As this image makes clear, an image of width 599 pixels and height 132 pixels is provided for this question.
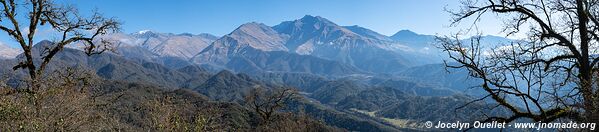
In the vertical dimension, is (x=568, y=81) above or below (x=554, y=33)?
below

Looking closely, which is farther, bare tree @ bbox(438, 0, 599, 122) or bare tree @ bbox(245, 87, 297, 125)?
bare tree @ bbox(245, 87, 297, 125)

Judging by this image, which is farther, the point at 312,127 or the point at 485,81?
the point at 312,127

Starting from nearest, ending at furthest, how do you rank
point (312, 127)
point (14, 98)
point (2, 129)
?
1. point (2, 129)
2. point (14, 98)
3. point (312, 127)

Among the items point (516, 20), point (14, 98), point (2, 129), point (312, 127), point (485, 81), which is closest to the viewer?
point (485, 81)

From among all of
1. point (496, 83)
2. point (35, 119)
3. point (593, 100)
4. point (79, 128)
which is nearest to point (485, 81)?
point (496, 83)

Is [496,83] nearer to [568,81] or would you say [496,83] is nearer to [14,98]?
[568,81]

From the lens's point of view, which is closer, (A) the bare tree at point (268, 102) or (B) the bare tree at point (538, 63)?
(B) the bare tree at point (538, 63)

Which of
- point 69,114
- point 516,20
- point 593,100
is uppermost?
point 516,20

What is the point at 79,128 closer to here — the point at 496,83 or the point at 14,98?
the point at 14,98

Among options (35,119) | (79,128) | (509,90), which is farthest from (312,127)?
(509,90)

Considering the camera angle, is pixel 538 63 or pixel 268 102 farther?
pixel 268 102
